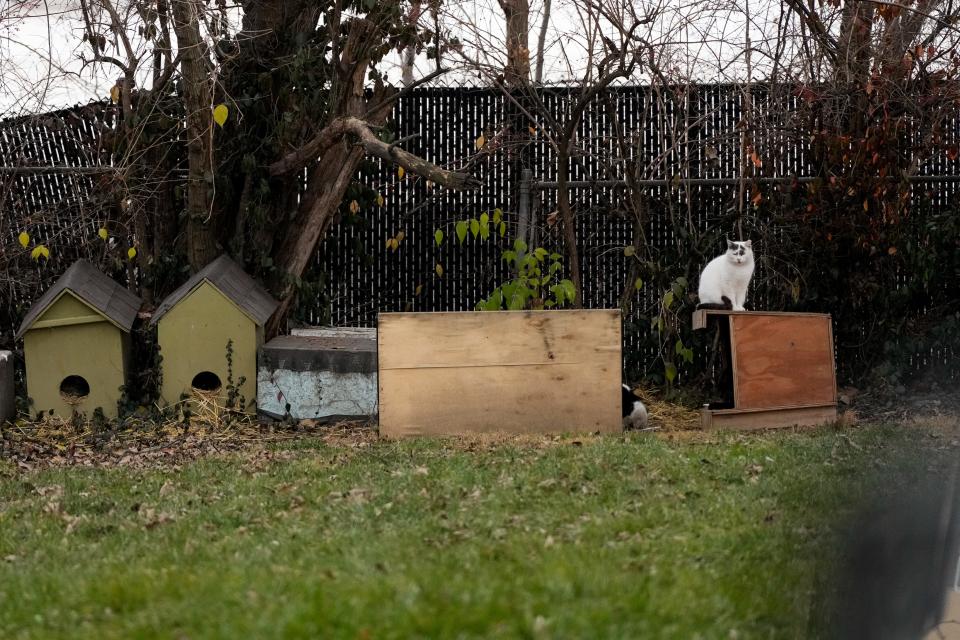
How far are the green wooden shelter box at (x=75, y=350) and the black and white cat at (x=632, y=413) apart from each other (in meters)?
3.97

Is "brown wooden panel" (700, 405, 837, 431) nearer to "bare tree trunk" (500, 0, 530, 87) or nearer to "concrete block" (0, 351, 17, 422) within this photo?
"bare tree trunk" (500, 0, 530, 87)

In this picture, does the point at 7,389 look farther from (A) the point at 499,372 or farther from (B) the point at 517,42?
(B) the point at 517,42

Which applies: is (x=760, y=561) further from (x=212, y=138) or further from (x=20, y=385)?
(x=20, y=385)

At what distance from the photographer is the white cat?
28.0 feet

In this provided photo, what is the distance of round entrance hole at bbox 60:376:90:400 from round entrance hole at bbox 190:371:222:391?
2.82 feet

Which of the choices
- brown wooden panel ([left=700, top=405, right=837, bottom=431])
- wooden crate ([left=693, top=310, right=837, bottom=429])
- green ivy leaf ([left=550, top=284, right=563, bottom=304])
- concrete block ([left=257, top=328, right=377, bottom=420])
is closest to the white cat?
wooden crate ([left=693, top=310, right=837, bottom=429])

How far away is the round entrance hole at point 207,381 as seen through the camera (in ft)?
28.9

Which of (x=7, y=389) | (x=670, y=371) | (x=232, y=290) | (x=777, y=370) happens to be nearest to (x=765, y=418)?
(x=777, y=370)

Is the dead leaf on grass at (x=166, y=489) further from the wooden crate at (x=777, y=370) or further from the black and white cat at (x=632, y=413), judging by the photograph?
the wooden crate at (x=777, y=370)

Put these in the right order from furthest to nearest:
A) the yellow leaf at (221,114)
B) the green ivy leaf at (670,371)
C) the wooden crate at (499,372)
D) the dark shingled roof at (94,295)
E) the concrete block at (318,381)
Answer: the green ivy leaf at (670,371) → the dark shingled roof at (94,295) → the concrete block at (318,381) → the yellow leaf at (221,114) → the wooden crate at (499,372)

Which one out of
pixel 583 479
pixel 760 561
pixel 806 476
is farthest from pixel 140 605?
pixel 806 476

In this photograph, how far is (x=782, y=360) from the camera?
8141 millimetres

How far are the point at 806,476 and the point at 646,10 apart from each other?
4775 mm

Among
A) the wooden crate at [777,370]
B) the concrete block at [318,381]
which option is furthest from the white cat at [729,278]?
the concrete block at [318,381]
